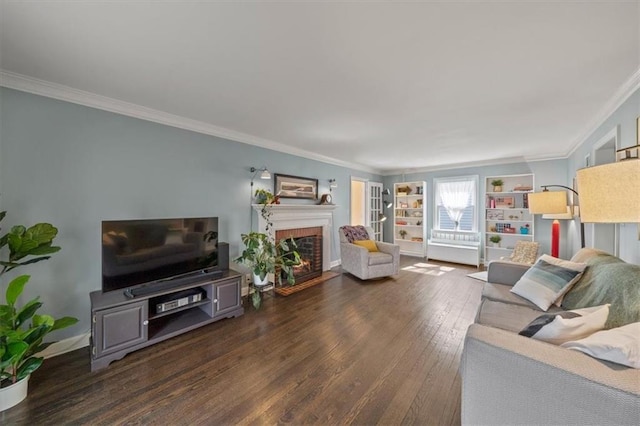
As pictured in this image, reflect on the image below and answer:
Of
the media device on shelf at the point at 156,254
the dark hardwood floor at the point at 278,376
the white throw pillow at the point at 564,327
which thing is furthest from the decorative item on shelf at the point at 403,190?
the white throw pillow at the point at 564,327

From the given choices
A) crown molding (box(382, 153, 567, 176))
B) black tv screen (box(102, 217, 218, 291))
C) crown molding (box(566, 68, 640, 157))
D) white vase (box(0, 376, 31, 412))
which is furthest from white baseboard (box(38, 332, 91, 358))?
crown molding (box(382, 153, 567, 176))

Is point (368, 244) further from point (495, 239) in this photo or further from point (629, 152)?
point (629, 152)

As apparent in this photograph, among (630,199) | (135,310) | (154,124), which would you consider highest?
(154,124)

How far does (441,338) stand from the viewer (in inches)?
95.0

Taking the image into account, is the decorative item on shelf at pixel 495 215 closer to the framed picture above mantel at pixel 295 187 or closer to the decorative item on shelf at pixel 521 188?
the decorative item on shelf at pixel 521 188

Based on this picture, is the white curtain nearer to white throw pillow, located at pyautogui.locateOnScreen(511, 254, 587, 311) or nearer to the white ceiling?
the white ceiling

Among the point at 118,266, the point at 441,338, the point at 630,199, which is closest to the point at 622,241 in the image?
the point at 441,338

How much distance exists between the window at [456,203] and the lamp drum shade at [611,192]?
5.21 m

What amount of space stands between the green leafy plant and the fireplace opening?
263 cm

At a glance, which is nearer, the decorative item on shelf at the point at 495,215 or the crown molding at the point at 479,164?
the crown molding at the point at 479,164

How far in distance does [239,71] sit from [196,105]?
920mm

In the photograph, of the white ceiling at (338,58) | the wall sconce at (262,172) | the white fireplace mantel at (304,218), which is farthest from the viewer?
the white fireplace mantel at (304,218)

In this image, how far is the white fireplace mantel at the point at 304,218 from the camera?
152 inches

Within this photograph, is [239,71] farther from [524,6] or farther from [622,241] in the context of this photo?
[622,241]
